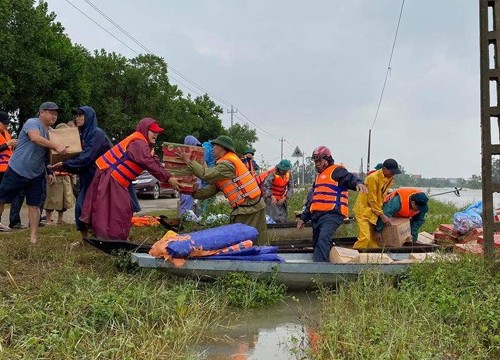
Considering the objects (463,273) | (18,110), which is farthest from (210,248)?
(18,110)

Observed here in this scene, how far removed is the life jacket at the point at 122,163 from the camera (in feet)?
20.3

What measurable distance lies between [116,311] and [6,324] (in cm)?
77

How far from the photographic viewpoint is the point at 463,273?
5227 millimetres

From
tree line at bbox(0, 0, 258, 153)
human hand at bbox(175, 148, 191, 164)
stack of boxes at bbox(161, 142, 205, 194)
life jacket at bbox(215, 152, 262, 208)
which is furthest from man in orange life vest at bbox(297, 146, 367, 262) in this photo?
tree line at bbox(0, 0, 258, 153)

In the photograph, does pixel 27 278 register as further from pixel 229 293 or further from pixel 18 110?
pixel 18 110

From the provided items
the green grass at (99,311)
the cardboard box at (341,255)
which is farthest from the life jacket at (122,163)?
the cardboard box at (341,255)

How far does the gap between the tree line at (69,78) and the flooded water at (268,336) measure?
1212 cm

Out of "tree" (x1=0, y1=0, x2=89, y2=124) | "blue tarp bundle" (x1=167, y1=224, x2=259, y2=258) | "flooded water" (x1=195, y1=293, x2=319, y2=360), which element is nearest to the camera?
"flooded water" (x1=195, y1=293, x2=319, y2=360)

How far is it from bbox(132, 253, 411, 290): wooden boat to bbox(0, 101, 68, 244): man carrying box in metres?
1.92

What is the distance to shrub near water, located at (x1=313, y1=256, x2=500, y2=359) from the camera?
3.67 m

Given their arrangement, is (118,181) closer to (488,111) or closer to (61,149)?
(61,149)

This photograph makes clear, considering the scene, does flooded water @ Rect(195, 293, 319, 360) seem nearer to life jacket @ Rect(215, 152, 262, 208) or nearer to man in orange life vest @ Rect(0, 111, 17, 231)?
life jacket @ Rect(215, 152, 262, 208)

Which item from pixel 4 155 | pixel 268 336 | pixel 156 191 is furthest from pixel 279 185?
pixel 156 191

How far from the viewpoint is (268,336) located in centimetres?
468
